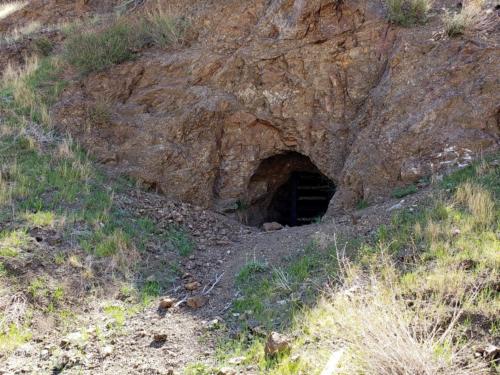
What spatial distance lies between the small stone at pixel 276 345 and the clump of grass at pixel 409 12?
5741mm

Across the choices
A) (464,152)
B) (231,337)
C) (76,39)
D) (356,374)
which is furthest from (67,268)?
(76,39)

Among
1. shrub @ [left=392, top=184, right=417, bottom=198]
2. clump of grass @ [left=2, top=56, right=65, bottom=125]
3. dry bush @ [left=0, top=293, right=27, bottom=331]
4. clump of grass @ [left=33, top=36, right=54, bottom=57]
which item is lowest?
shrub @ [left=392, top=184, right=417, bottom=198]

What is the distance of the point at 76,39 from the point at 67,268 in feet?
18.3

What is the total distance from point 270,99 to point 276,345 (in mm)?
5211

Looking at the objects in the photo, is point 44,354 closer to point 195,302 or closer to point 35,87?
point 195,302

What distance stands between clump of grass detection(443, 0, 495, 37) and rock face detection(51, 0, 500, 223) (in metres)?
0.16

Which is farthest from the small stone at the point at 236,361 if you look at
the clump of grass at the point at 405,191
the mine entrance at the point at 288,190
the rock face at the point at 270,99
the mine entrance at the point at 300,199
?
the mine entrance at the point at 300,199

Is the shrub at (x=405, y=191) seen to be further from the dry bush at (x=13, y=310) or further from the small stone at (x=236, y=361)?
the dry bush at (x=13, y=310)

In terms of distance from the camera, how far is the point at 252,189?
27.6ft

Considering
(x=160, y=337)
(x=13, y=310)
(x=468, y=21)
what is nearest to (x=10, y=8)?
(x=13, y=310)

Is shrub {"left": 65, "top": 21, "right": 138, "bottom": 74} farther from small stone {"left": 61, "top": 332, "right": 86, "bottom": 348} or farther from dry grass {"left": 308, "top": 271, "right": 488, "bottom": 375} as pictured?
dry grass {"left": 308, "top": 271, "right": 488, "bottom": 375}

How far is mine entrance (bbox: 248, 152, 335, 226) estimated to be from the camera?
8.58 metres

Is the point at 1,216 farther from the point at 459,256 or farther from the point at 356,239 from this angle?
the point at 459,256

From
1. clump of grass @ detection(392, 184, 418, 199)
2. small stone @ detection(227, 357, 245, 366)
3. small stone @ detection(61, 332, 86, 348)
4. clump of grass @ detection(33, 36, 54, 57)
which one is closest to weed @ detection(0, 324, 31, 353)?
small stone @ detection(61, 332, 86, 348)
